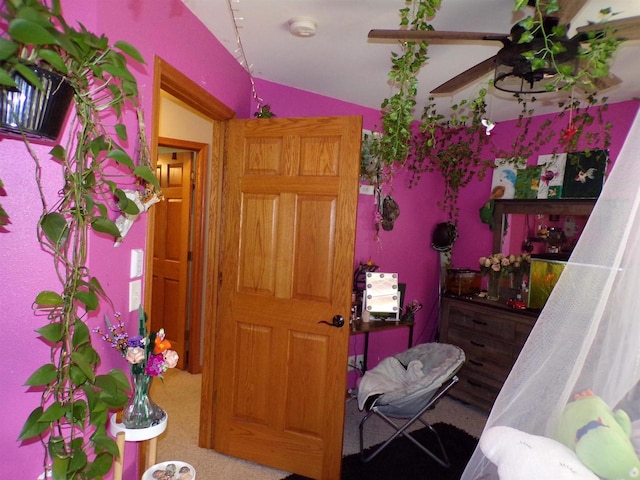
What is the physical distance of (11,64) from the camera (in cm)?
82

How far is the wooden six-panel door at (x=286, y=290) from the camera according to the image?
7.91 feet

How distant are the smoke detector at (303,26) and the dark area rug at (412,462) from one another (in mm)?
2608

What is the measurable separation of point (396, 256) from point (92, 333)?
2952mm

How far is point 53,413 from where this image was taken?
1.01 m

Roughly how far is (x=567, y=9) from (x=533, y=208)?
8.10ft

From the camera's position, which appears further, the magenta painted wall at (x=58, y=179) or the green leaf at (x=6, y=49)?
the magenta painted wall at (x=58, y=179)

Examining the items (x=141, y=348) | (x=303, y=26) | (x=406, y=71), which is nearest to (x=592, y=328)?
(x=406, y=71)

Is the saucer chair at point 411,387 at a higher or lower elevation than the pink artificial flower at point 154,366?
lower

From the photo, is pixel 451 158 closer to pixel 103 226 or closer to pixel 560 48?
pixel 560 48

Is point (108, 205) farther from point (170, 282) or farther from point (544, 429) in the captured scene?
point (170, 282)

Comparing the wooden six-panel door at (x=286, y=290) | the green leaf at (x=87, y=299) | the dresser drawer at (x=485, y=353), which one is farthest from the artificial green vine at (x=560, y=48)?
the dresser drawer at (x=485, y=353)

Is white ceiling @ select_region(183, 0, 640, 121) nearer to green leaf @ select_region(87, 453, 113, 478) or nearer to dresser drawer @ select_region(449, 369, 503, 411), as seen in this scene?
green leaf @ select_region(87, 453, 113, 478)

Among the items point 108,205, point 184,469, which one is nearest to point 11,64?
point 108,205

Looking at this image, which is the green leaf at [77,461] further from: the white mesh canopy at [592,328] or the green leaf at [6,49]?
the white mesh canopy at [592,328]
